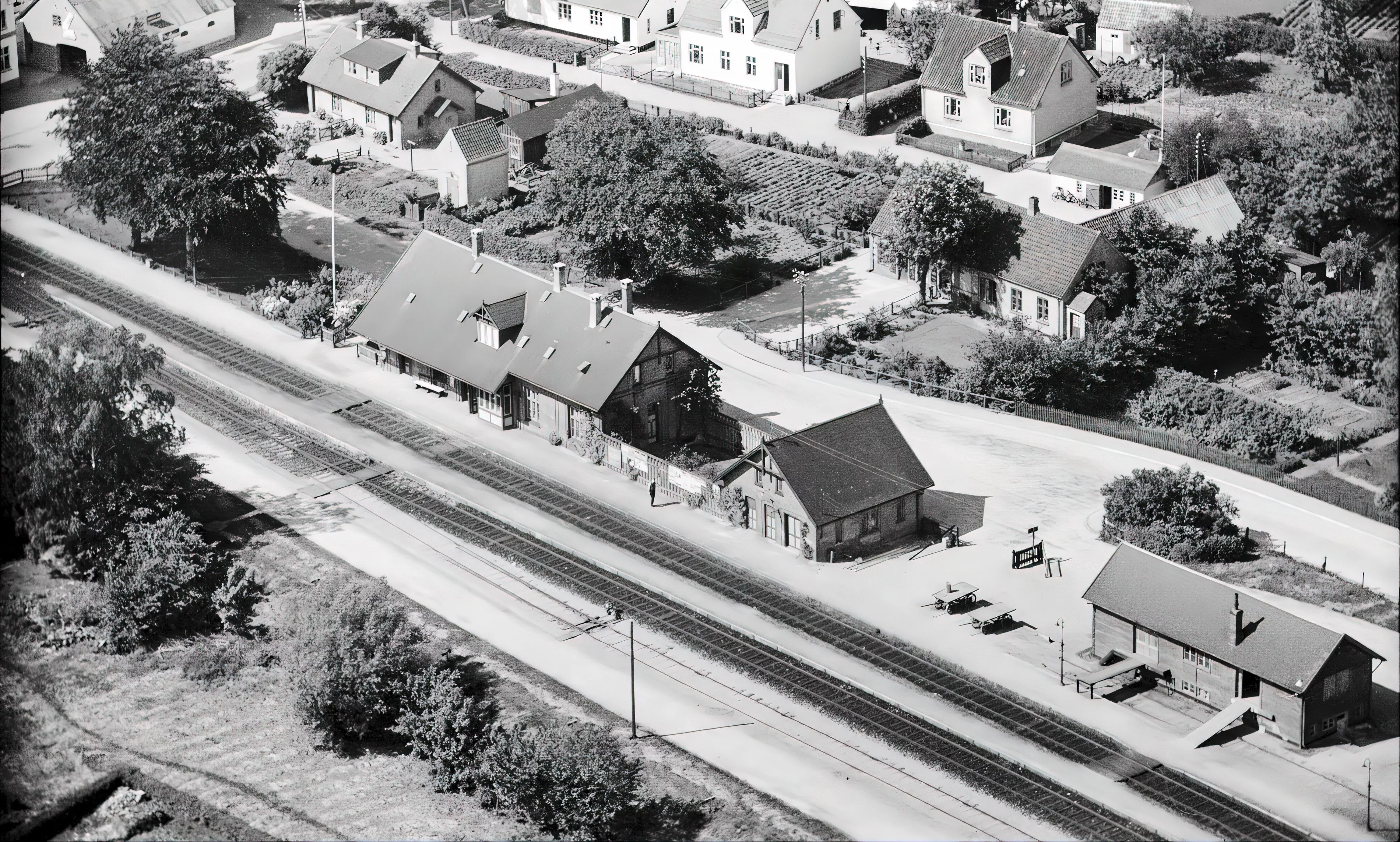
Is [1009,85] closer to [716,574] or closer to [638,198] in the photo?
[638,198]

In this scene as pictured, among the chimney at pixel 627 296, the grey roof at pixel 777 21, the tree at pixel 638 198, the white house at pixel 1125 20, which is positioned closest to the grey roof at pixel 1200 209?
the tree at pixel 638 198

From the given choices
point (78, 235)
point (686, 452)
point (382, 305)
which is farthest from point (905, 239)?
point (78, 235)

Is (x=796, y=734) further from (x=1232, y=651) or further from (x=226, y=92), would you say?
(x=226, y=92)

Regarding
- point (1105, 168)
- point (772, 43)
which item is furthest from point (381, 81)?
point (1105, 168)

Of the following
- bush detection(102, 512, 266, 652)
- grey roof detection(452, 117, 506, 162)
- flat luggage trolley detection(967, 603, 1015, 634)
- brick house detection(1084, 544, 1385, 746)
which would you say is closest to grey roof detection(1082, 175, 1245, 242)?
flat luggage trolley detection(967, 603, 1015, 634)

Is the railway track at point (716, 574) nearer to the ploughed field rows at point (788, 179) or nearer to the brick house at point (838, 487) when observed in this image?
the brick house at point (838, 487)

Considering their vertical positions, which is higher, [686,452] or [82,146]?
[82,146]

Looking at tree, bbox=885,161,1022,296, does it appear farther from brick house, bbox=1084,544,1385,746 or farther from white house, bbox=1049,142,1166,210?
brick house, bbox=1084,544,1385,746
